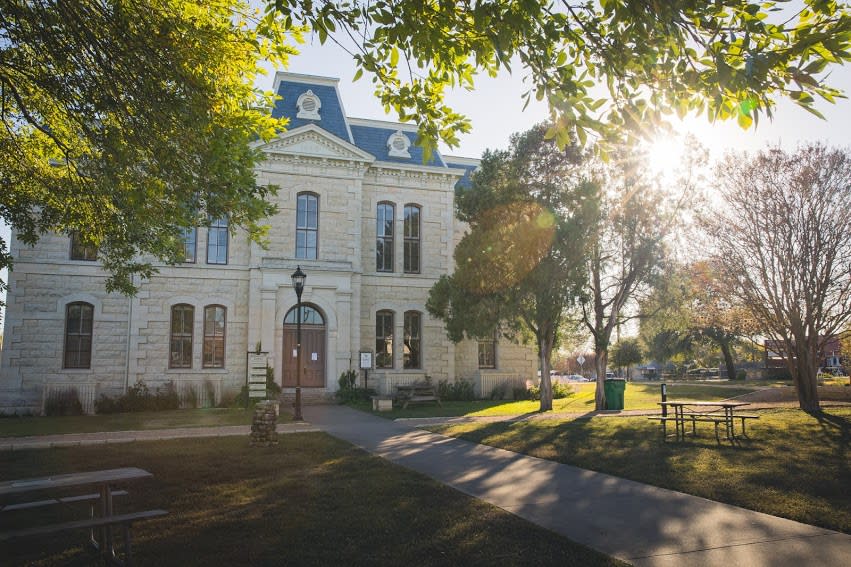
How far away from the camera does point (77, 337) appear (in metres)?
21.7

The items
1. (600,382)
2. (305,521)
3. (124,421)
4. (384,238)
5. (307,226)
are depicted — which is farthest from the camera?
(384,238)

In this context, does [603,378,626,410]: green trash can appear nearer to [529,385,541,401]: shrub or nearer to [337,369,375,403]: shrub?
[529,385,541,401]: shrub

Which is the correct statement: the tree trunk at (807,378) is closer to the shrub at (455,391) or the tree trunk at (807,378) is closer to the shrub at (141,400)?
the shrub at (455,391)

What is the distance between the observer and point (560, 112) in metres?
5.67

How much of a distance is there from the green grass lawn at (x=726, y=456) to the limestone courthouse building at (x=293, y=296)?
412 inches

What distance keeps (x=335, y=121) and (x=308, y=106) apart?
129cm

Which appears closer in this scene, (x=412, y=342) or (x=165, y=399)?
(x=165, y=399)

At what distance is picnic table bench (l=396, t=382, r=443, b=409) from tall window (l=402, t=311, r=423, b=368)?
2.64 metres

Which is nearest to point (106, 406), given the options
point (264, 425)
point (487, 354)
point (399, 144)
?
point (264, 425)

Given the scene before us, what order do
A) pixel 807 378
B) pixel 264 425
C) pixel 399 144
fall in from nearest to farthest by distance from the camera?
1. pixel 264 425
2. pixel 807 378
3. pixel 399 144

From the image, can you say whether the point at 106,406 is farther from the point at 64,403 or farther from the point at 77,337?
the point at 77,337

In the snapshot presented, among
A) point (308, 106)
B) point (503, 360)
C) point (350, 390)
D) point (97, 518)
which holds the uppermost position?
point (308, 106)

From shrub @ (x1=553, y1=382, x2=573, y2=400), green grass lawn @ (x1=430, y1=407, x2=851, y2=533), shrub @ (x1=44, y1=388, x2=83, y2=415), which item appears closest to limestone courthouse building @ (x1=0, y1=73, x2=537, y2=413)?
shrub @ (x1=44, y1=388, x2=83, y2=415)

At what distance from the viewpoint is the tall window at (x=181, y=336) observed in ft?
74.3
